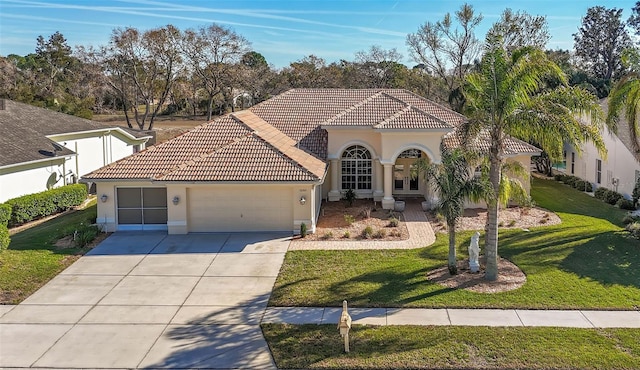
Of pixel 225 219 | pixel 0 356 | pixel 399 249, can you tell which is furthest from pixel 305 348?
pixel 225 219

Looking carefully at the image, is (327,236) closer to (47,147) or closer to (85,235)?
(85,235)

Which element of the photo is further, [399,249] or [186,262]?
[399,249]

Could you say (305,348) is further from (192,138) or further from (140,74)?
(140,74)

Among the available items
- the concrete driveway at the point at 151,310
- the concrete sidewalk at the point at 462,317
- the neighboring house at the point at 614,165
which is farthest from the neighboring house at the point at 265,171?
the concrete sidewalk at the point at 462,317

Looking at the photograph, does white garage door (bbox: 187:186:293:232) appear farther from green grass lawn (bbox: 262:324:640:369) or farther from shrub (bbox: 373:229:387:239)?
green grass lawn (bbox: 262:324:640:369)

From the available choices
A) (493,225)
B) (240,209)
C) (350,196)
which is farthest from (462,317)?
(350,196)

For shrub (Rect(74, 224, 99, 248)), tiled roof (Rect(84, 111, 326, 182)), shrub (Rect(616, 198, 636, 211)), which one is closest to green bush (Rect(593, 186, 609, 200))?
shrub (Rect(616, 198, 636, 211))

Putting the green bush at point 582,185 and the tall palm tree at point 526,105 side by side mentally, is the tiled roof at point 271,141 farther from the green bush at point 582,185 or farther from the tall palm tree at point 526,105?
the green bush at point 582,185
